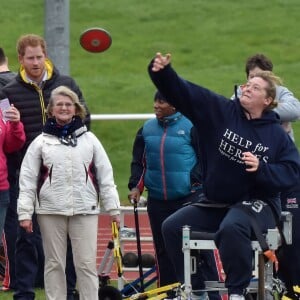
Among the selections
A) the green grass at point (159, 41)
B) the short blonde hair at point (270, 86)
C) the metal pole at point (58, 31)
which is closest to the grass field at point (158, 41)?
the green grass at point (159, 41)

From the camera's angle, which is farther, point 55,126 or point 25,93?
point 25,93

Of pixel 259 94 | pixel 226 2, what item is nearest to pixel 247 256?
pixel 259 94

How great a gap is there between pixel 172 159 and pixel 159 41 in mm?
17825

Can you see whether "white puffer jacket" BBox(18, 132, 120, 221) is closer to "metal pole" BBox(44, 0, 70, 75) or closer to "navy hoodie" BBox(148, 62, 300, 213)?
"navy hoodie" BBox(148, 62, 300, 213)

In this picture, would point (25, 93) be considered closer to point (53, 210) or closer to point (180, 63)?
point (53, 210)

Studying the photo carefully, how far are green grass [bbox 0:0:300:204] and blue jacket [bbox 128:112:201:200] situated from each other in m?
11.1

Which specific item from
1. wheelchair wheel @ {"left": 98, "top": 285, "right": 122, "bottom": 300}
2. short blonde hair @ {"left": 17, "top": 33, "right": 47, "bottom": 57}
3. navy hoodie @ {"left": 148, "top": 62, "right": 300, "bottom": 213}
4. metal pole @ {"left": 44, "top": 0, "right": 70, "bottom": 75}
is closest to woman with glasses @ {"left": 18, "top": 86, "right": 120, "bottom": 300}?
wheelchair wheel @ {"left": 98, "top": 285, "right": 122, "bottom": 300}

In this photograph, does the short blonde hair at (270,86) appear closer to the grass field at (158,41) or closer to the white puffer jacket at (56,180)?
the white puffer jacket at (56,180)

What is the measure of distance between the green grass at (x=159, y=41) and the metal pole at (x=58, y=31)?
8949 mm

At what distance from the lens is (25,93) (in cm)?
1052

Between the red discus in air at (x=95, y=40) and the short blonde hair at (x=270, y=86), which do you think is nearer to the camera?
the short blonde hair at (x=270, y=86)

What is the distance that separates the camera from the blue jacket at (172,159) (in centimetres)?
1048

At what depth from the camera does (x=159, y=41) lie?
28.1 m

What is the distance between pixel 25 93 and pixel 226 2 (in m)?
20.7
